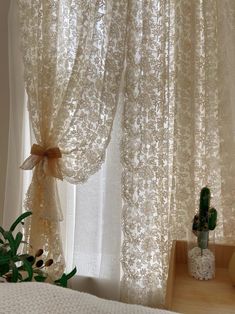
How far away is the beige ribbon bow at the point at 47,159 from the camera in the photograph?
1299 mm

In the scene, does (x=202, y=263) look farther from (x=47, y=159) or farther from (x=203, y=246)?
(x=47, y=159)

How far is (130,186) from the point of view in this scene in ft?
4.12

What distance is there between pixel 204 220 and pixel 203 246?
99 mm

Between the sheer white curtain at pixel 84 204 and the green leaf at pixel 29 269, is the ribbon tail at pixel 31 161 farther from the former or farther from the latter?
the green leaf at pixel 29 269

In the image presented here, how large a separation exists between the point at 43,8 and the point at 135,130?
582 mm

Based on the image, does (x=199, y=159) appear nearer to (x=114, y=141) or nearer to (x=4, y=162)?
(x=114, y=141)

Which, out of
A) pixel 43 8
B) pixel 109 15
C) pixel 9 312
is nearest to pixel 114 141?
pixel 109 15

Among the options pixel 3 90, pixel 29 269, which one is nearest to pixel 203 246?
pixel 29 269

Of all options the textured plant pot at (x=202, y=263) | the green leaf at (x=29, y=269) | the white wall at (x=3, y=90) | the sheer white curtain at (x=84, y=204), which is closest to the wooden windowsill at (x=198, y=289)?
Result: the textured plant pot at (x=202, y=263)

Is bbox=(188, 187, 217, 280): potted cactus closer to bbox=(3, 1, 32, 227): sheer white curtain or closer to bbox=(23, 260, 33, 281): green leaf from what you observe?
bbox=(23, 260, 33, 281): green leaf

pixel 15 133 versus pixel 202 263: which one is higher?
pixel 15 133

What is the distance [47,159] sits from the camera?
4.31 ft

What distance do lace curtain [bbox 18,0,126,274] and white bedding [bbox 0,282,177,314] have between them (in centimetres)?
68

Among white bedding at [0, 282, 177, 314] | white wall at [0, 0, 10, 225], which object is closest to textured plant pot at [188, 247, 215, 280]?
white bedding at [0, 282, 177, 314]
